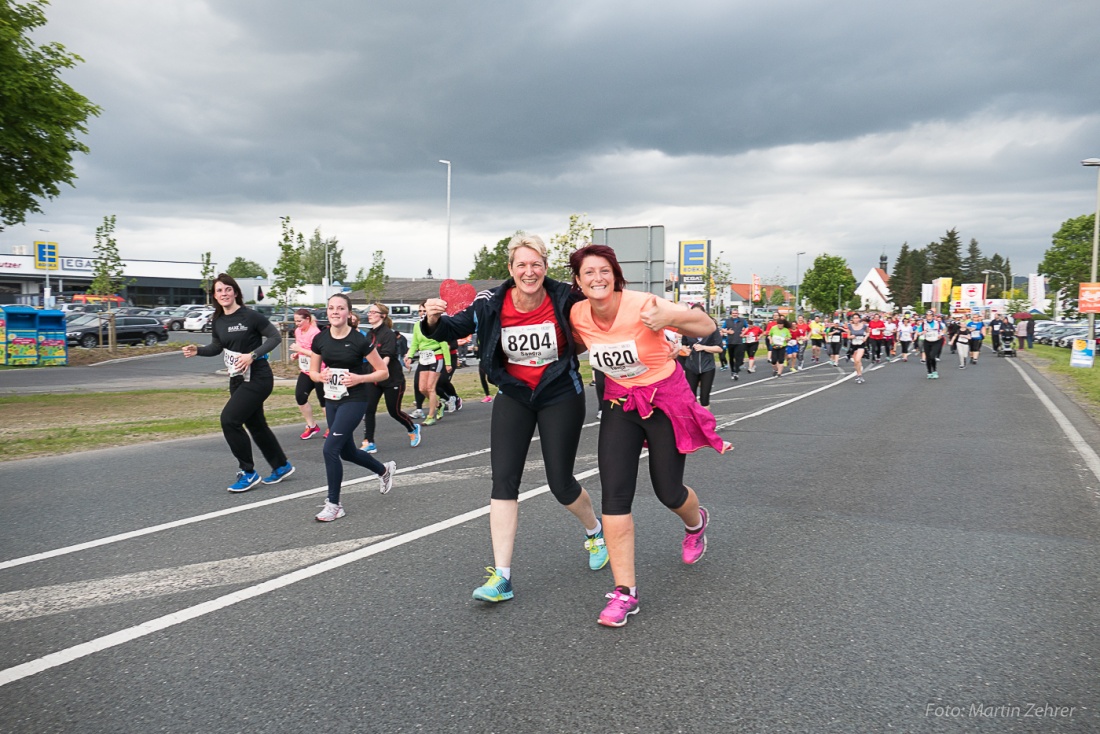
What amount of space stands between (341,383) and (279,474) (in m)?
1.90

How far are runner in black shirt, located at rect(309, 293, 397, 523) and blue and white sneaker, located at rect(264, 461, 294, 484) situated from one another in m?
1.46

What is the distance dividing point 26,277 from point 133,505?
83360mm

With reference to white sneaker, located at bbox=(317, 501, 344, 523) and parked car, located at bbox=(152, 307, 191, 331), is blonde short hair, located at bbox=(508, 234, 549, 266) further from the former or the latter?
parked car, located at bbox=(152, 307, 191, 331)

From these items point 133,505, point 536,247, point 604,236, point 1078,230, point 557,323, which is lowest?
point 133,505

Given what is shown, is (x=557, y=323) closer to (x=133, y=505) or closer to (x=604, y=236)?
(x=133, y=505)

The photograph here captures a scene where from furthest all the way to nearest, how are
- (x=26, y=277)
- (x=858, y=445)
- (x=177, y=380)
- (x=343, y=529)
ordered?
(x=26, y=277), (x=177, y=380), (x=858, y=445), (x=343, y=529)

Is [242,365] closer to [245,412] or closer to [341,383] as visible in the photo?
[245,412]

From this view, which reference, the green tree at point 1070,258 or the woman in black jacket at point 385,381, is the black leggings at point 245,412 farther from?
the green tree at point 1070,258

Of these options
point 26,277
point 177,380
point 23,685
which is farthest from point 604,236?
point 26,277

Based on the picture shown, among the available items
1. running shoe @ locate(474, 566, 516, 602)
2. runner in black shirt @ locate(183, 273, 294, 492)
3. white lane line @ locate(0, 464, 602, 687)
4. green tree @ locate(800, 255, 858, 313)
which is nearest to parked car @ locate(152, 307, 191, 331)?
runner in black shirt @ locate(183, 273, 294, 492)

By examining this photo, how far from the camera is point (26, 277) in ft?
245

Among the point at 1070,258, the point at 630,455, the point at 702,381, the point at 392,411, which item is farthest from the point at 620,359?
the point at 1070,258

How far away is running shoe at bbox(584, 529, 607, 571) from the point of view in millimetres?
4609

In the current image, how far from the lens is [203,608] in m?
4.00
